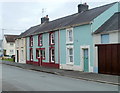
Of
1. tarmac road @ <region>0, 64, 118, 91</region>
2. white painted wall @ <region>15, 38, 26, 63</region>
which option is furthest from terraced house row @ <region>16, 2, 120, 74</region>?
white painted wall @ <region>15, 38, 26, 63</region>

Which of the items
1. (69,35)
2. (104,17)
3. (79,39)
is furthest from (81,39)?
(104,17)

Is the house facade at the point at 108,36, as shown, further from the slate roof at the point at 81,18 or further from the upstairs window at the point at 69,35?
the upstairs window at the point at 69,35

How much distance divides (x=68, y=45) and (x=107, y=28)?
5509mm

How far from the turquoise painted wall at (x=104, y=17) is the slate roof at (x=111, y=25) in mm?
326

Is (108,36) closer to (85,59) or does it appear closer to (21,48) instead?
(85,59)

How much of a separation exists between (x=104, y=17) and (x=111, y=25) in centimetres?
193

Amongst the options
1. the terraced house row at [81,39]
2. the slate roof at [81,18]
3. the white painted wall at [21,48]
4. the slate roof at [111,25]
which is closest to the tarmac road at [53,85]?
the terraced house row at [81,39]

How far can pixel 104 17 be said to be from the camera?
18.8 metres

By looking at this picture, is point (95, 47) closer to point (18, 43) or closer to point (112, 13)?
point (112, 13)

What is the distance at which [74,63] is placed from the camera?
20.0 m

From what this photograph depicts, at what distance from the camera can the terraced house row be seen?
675 inches

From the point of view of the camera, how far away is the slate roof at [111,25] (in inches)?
643

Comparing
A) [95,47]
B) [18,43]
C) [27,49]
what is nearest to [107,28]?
[95,47]

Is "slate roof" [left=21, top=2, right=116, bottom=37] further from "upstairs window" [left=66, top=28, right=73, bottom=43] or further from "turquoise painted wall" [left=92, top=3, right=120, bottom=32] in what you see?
"upstairs window" [left=66, top=28, right=73, bottom=43]
